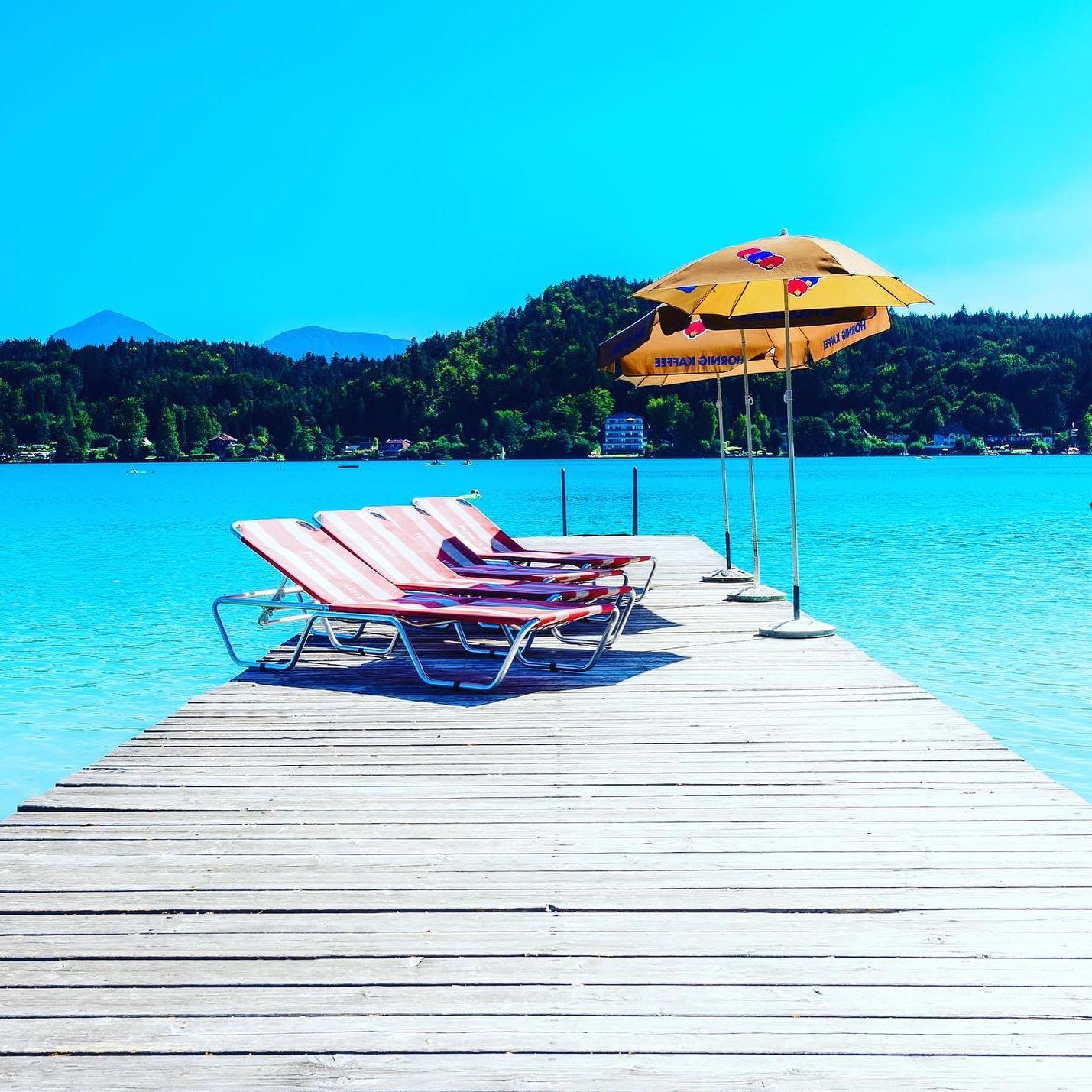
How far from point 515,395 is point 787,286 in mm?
117378

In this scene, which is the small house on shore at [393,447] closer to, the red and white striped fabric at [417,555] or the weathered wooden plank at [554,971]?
the red and white striped fabric at [417,555]

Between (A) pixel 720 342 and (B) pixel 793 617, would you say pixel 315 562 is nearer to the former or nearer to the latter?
(B) pixel 793 617

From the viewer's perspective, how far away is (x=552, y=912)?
2840 millimetres

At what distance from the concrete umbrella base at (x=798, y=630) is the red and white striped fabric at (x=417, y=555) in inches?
43.4

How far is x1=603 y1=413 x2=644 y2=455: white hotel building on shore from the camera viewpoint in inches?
5320

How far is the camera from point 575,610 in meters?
5.85

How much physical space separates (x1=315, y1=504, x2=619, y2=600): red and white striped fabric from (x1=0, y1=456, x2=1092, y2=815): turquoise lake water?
8.77 feet

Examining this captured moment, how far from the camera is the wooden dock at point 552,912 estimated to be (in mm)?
2154

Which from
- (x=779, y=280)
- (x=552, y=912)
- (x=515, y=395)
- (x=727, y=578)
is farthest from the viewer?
(x=515, y=395)

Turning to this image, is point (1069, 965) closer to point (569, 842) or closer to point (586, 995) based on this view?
point (586, 995)

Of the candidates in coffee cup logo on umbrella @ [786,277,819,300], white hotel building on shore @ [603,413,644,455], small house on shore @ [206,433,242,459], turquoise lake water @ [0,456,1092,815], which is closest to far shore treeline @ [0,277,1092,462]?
small house on shore @ [206,433,242,459]

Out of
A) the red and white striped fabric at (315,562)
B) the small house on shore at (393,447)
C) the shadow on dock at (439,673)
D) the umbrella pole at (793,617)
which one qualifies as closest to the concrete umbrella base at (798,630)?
the umbrella pole at (793,617)

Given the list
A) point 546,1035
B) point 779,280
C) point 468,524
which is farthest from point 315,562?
point 546,1035

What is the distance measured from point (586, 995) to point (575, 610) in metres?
3.52
